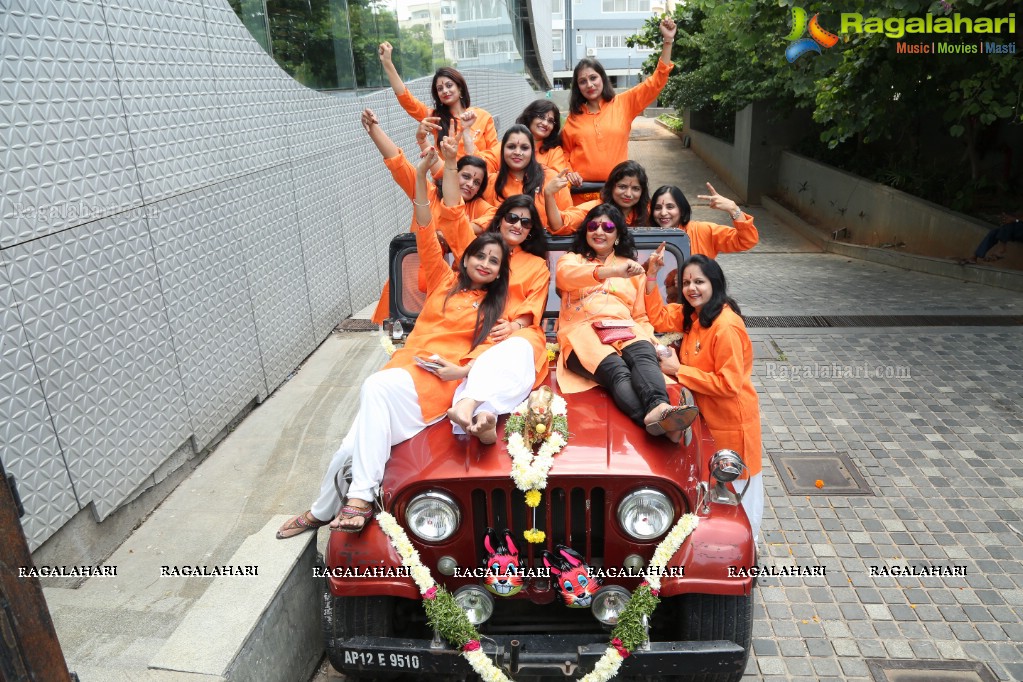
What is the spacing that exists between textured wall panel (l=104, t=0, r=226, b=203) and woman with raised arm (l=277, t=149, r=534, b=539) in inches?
68.8

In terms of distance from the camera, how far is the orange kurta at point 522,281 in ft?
12.5

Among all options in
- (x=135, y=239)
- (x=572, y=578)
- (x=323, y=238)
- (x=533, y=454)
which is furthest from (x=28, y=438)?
(x=323, y=238)

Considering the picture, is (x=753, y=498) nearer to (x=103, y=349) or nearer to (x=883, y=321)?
(x=103, y=349)

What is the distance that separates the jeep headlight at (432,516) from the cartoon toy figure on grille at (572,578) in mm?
417

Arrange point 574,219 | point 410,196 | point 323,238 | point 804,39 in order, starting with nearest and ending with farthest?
point 410,196 → point 574,219 → point 323,238 → point 804,39

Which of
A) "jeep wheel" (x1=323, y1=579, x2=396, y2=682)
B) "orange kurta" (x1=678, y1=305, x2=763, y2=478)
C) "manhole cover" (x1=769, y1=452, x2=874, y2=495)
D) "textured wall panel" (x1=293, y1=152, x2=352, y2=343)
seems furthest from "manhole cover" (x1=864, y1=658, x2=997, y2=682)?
"textured wall panel" (x1=293, y1=152, x2=352, y2=343)

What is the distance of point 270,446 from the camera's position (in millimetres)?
5184

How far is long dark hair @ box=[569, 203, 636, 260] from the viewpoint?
156 inches

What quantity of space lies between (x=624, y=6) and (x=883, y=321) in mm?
53934

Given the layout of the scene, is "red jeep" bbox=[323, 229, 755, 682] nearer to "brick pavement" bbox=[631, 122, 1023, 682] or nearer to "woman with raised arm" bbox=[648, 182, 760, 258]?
"brick pavement" bbox=[631, 122, 1023, 682]

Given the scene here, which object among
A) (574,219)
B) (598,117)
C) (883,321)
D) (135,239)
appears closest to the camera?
(135,239)

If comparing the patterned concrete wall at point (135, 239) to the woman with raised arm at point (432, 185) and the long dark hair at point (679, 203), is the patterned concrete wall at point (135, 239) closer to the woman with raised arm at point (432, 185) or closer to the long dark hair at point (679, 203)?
the woman with raised arm at point (432, 185)

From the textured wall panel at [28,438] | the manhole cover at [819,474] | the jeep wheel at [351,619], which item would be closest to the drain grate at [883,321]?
the manhole cover at [819,474]

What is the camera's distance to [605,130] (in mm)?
5695
